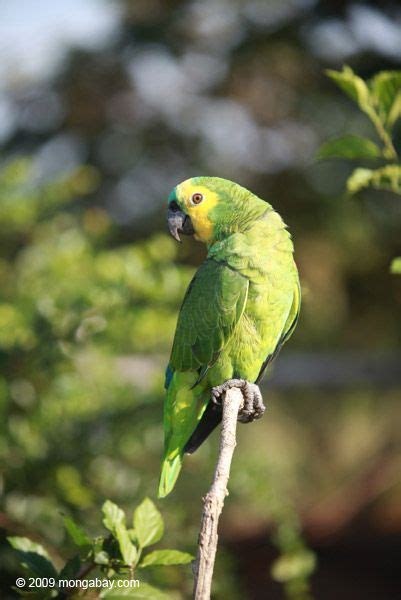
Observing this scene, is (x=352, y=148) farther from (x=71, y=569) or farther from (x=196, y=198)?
(x=71, y=569)

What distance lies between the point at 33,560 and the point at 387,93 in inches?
41.3

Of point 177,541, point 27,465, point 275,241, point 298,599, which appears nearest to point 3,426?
point 27,465

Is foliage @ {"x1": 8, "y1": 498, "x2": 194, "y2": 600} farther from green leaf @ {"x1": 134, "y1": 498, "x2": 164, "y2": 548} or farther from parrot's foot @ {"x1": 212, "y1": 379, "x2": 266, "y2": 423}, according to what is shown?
parrot's foot @ {"x1": 212, "y1": 379, "x2": 266, "y2": 423}

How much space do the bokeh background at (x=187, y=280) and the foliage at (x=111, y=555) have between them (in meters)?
0.81

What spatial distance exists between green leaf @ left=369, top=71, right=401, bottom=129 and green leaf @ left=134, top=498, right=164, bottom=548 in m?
0.84

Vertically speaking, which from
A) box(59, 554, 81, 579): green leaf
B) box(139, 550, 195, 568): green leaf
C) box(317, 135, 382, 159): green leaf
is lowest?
box(59, 554, 81, 579): green leaf

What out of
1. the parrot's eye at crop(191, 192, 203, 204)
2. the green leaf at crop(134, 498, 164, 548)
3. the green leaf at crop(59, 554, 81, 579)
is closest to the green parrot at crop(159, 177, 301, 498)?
the parrot's eye at crop(191, 192, 203, 204)

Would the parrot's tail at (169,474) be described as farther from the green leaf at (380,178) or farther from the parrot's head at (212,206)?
the green leaf at (380,178)

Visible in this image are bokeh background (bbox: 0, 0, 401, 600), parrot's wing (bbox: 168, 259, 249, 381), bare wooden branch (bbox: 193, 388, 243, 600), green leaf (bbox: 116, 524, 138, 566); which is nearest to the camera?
bare wooden branch (bbox: 193, 388, 243, 600)

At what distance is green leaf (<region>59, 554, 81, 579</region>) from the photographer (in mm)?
1050

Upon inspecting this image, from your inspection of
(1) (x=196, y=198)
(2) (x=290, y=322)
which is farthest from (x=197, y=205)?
(2) (x=290, y=322)

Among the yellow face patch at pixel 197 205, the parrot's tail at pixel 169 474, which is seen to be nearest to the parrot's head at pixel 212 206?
the yellow face patch at pixel 197 205

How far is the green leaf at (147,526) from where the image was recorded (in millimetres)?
1084

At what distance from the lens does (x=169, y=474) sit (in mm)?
1275
